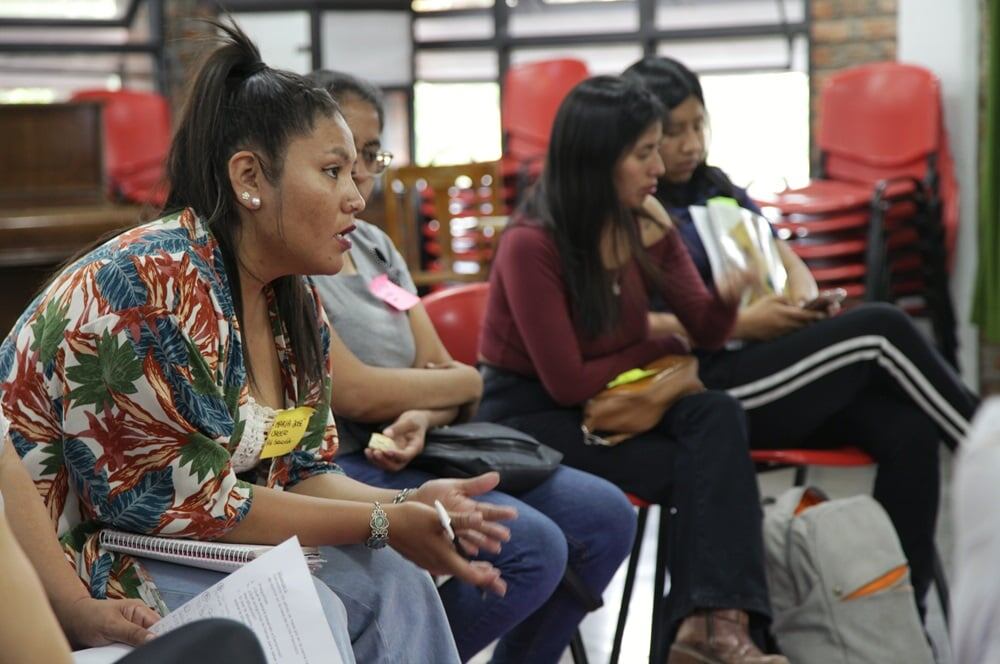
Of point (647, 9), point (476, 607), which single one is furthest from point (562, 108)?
point (647, 9)

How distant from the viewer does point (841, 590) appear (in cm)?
242

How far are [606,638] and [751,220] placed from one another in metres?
0.99

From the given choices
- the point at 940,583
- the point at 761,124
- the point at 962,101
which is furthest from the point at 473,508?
the point at 761,124

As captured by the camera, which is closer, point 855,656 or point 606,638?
point 855,656

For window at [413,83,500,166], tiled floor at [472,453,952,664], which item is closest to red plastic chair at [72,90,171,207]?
window at [413,83,500,166]

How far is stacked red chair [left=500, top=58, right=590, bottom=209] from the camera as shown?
6121 millimetres

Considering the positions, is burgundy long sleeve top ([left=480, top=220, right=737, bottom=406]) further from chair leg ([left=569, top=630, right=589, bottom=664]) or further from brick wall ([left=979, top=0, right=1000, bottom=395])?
brick wall ([left=979, top=0, right=1000, bottom=395])

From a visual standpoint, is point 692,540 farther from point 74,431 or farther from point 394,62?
point 394,62

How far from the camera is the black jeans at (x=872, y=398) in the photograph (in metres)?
2.63

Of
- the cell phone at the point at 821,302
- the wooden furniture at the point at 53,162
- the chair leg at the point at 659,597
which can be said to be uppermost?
Result: the wooden furniture at the point at 53,162

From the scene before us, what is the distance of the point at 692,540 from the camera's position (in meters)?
2.30

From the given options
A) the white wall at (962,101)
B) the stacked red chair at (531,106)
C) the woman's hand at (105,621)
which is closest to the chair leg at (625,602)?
the woman's hand at (105,621)

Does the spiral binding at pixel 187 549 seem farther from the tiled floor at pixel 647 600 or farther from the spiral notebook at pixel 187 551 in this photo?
the tiled floor at pixel 647 600

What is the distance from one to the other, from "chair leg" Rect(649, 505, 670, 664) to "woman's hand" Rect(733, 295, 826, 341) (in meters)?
0.50
